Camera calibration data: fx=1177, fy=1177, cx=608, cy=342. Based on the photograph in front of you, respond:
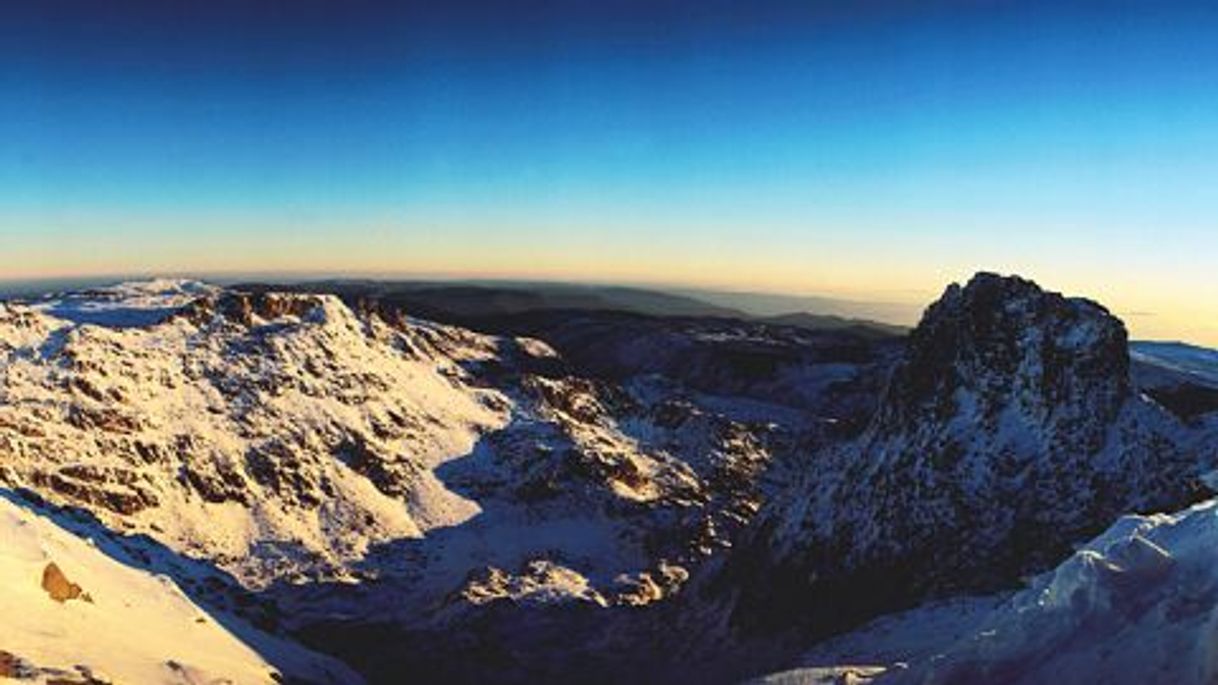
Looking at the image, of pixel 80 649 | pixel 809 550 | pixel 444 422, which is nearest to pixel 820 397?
pixel 444 422

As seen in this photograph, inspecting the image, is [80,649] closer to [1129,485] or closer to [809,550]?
[809,550]

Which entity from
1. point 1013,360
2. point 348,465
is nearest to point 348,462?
point 348,465

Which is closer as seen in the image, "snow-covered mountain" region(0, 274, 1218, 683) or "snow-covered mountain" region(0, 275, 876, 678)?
"snow-covered mountain" region(0, 274, 1218, 683)

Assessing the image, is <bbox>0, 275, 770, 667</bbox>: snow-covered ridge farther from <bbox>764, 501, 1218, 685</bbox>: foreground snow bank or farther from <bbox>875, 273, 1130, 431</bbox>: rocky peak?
<bbox>764, 501, 1218, 685</bbox>: foreground snow bank

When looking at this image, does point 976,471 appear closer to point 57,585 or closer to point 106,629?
point 106,629

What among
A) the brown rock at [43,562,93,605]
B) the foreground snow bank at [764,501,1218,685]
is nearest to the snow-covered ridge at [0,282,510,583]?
the brown rock at [43,562,93,605]

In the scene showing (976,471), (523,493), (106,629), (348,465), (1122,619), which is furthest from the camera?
(523,493)
